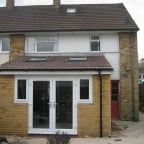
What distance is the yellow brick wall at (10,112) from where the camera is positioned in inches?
671

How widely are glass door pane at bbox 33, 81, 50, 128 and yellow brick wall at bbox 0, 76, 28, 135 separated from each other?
0.46 meters

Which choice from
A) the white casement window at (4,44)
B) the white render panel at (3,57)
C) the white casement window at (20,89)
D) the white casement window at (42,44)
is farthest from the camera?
the white casement window at (4,44)

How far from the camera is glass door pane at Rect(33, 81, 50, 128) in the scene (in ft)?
55.6

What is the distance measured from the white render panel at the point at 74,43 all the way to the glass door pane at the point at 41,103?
7.92m

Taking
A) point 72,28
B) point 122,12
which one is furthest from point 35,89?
point 122,12

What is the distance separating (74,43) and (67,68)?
26.3ft

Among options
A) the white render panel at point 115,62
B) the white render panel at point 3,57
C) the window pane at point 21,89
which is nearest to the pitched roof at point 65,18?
the white render panel at point 3,57

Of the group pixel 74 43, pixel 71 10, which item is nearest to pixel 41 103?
pixel 74 43

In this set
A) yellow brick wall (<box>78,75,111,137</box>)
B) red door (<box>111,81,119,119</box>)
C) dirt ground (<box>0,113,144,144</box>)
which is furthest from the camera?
red door (<box>111,81,119,119</box>)

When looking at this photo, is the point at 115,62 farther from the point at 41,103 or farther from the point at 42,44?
the point at 41,103

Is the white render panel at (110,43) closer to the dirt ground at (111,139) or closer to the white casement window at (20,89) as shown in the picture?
the dirt ground at (111,139)

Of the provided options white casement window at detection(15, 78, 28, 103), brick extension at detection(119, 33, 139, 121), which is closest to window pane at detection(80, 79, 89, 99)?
white casement window at detection(15, 78, 28, 103)

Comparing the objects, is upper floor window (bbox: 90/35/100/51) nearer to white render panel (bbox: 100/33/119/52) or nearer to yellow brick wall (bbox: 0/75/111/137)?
white render panel (bbox: 100/33/119/52)

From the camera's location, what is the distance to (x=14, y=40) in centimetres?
2506
